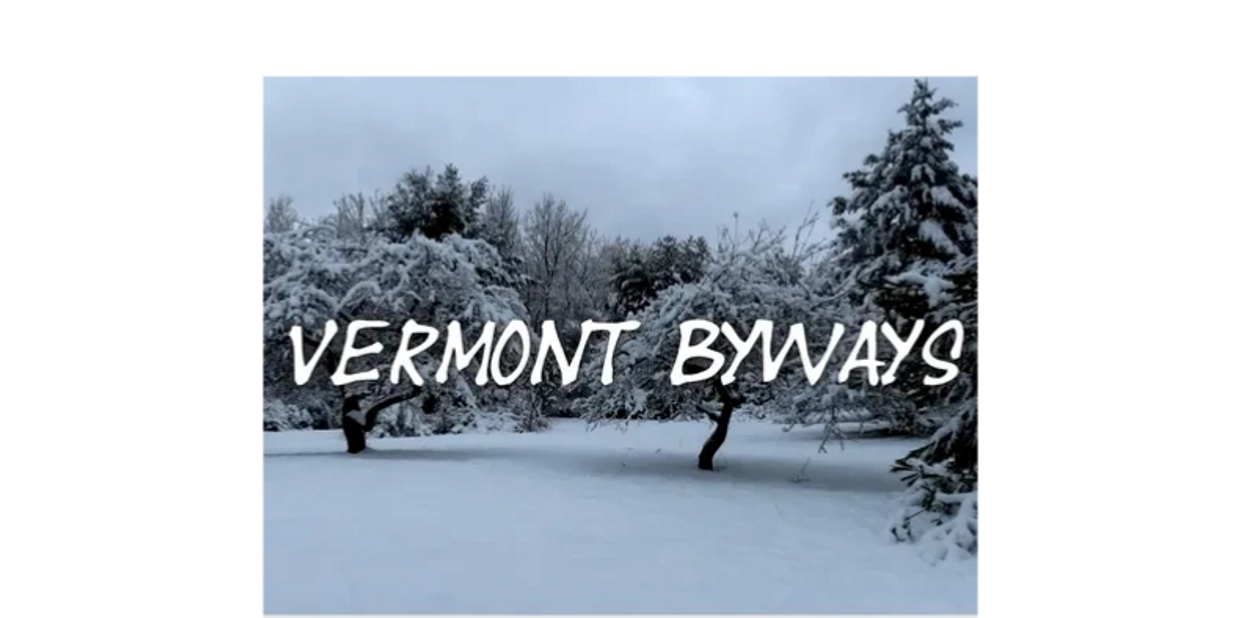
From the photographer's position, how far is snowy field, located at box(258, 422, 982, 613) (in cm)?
443

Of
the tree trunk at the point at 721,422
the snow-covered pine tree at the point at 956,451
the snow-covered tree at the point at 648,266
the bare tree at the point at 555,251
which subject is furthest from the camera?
the bare tree at the point at 555,251

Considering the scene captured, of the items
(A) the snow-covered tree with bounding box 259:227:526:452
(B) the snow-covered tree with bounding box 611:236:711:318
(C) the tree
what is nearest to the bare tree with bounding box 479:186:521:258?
(C) the tree

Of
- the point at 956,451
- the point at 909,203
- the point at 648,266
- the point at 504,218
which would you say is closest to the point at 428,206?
the point at 504,218

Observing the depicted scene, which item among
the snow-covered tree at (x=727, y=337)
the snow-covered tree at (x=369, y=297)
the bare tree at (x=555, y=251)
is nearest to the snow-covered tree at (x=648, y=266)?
the bare tree at (x=555, y=251)

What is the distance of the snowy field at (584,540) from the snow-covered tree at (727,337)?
0.86 metres

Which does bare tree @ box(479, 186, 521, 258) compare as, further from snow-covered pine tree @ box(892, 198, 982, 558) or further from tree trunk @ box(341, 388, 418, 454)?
snow-covered pine tree @ box(892, 198, 982, 558)

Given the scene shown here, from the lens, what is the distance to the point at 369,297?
10.2 m

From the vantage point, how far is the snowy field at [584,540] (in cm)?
443

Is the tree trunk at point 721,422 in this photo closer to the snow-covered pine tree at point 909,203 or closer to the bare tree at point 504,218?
the snow-covered pine tree at point 909,203

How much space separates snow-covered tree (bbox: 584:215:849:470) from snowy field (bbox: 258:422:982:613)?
2.82 ft

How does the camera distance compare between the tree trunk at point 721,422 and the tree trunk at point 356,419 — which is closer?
the tree trunk at point 721,422
